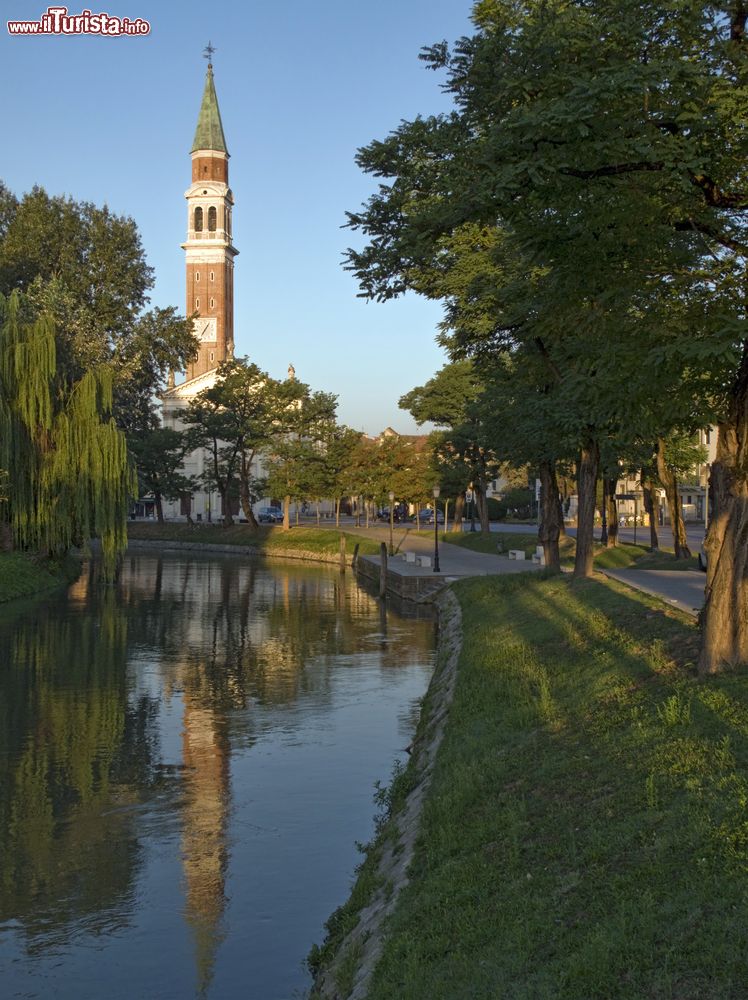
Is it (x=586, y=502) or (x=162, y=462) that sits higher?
(x=162, y=462)

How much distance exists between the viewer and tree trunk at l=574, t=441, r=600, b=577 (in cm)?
2612

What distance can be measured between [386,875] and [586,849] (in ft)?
8.79

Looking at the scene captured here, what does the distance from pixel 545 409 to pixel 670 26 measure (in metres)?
14.5

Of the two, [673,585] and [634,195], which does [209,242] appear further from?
[634,195]

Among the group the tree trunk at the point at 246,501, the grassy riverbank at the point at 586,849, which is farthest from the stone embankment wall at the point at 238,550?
the grassy riverbank at the point at 586,849

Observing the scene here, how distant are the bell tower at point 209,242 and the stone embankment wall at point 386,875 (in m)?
98.1

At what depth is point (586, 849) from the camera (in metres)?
7.35

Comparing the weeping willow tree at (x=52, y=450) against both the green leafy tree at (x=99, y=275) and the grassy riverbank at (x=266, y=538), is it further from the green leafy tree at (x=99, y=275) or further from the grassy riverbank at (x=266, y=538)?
the grassy riverbank at (x=266, y=538)

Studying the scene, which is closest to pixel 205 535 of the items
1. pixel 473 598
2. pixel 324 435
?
pixel 324 435

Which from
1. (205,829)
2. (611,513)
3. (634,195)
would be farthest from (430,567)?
(634,195)

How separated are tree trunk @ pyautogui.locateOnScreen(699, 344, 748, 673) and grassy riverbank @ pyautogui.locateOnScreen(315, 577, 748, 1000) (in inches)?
21.1

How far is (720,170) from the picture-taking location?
10469 mm

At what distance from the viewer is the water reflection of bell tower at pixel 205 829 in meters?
9.66

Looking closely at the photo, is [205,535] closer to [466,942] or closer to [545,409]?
[545,409]
